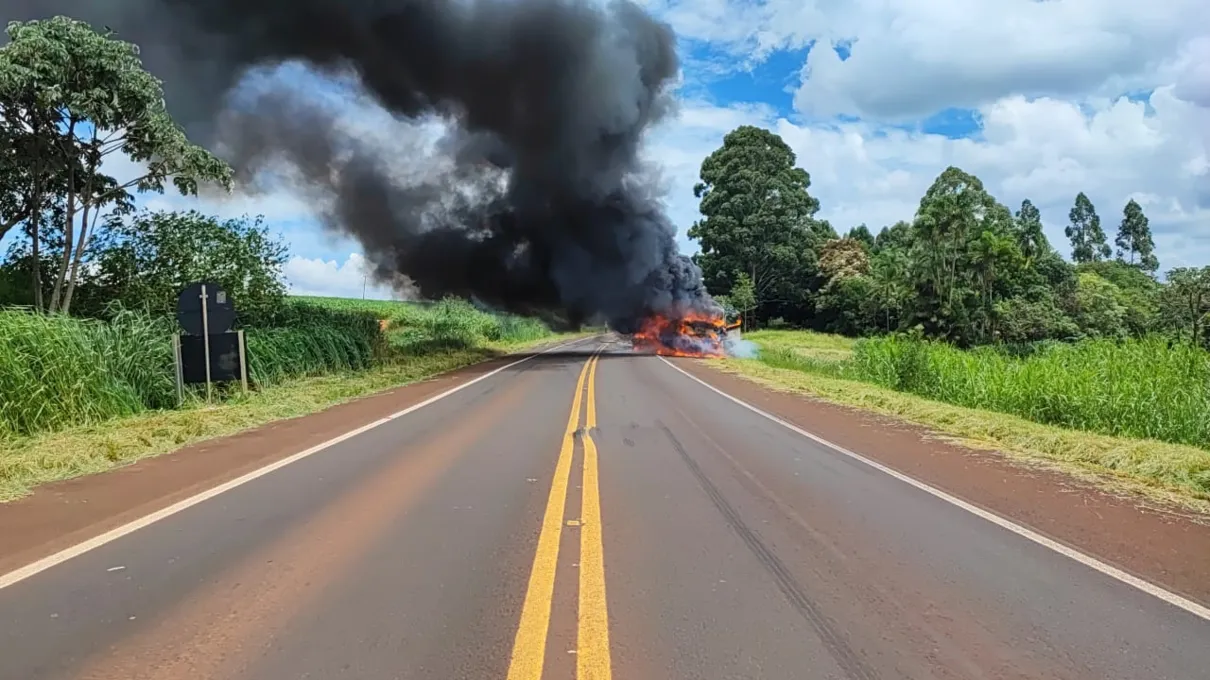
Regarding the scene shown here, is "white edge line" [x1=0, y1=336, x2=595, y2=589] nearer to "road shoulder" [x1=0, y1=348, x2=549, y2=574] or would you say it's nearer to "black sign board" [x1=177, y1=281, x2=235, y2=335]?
"road shoulder" [x1=0, y1=348, x2=549, y2=574]

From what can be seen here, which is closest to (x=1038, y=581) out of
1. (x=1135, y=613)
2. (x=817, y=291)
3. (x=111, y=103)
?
(x=1135, y=613)

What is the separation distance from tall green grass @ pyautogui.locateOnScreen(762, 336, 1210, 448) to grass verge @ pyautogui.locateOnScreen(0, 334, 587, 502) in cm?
1215

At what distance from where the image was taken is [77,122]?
51.3ft

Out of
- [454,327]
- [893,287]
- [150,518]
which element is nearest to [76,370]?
[150,518]

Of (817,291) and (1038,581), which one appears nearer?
(1038,581)

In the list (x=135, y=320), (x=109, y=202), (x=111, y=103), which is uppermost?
(x=111, y=103)

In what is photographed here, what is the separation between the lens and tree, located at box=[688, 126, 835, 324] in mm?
59562

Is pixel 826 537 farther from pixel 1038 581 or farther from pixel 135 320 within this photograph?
pixel 135 320

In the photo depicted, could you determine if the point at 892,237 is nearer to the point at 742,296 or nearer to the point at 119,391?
the point at 742,296

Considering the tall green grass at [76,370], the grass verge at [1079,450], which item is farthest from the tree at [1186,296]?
the tall green grass at [76,370]

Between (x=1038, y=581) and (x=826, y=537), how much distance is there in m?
1.32

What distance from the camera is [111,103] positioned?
50.6 ft

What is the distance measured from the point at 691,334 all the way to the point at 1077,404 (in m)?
24.2

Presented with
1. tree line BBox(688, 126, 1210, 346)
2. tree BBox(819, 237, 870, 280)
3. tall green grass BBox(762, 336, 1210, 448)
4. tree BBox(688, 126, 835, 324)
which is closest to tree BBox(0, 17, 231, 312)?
tall green grass BBox(762, 336, 1210, 448)
